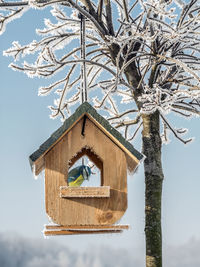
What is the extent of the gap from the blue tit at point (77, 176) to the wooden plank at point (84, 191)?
29cm

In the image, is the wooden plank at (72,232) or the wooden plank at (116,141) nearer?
the wooden plank at (72,232)

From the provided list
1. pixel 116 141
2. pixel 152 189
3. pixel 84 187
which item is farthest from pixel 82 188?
pixel 152 189

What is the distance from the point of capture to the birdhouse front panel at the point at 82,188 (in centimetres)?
402

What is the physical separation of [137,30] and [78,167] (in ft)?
5.02

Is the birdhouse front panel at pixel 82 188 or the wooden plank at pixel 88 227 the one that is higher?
the birdhouse front panel at pixel 82 188

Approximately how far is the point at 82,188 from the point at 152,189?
133 centimetres

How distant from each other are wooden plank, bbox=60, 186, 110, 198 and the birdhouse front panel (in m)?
0.04

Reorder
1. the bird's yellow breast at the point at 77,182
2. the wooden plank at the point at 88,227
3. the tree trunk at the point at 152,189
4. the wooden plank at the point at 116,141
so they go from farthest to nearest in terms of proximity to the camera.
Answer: the tree trunk at the point at 152,189, the bird's yellow breast at the point at 77,182, the wooden plank at the point at 116,141, the wooden plank at the point at 88,227

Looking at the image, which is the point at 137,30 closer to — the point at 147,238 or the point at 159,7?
the point at 159,7

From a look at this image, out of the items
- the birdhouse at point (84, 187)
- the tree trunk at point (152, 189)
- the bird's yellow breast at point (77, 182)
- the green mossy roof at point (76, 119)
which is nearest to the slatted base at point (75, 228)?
the birdhouse at point (84, 187)

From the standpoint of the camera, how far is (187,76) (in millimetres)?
5895

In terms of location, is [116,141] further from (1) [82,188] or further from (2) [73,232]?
(2) [73,232]

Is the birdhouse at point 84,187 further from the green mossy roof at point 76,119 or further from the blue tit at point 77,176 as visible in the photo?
the blue tit at point 77,176

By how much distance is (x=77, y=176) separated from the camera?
4328 mm
